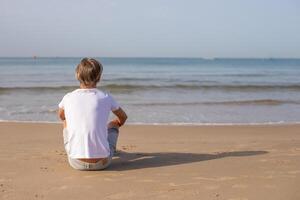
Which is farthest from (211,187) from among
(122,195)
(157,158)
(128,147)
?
(128,147)

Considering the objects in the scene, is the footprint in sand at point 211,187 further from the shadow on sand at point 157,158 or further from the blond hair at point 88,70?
the blond hair at point 88,70

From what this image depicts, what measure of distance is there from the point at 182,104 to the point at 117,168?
8690 mm

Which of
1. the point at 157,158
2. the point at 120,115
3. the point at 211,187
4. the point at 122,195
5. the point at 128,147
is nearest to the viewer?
the point at 122,195

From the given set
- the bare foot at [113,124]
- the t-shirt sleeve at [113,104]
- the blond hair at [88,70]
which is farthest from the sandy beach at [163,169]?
the blond hair at [88,70]

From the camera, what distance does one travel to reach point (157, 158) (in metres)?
5.37

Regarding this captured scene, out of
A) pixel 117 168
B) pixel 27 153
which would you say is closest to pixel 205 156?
pixel 117 168

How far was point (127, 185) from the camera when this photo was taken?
404 centimetres

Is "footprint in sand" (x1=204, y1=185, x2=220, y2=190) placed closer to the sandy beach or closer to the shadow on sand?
the sandy beach

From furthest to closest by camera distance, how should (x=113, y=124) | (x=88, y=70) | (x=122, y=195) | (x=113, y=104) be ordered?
(x=113, y=124), (x=113, y=104), (x=88, y=70), (x=122, y=195)

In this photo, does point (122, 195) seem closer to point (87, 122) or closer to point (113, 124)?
point (87, 122)

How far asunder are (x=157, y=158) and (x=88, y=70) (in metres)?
1.53

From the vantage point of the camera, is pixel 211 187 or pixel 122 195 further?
pixel 211 187

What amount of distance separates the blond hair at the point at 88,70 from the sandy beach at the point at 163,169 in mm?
908

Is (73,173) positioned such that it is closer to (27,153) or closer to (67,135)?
(67,135)
